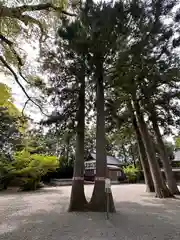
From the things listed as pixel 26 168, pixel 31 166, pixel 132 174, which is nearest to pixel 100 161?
pixel 26 168

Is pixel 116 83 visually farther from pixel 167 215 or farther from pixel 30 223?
pixel 30 223

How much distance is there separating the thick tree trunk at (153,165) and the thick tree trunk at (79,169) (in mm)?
4504

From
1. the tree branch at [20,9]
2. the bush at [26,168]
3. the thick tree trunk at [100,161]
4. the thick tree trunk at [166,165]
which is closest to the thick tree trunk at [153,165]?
the thick tree trunk at [166,165]

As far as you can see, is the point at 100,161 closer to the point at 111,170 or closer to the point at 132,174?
the point at 132,174

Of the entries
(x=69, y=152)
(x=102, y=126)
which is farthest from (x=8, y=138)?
(x=102, y=126)

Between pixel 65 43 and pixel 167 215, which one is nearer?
pixel 167 215

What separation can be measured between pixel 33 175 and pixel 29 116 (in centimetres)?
867

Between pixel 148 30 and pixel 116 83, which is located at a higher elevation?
pixel 148 30

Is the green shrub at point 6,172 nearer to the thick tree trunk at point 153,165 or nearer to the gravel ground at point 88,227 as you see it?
the gravel ground at point 88,227

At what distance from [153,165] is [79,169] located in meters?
5.85

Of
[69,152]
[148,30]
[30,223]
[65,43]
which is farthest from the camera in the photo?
[69,152]

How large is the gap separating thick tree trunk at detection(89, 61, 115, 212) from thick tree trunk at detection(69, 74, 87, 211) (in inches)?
18.3

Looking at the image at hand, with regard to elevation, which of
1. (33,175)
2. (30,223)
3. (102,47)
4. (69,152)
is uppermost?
(69,152)

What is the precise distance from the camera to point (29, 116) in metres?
9.09
